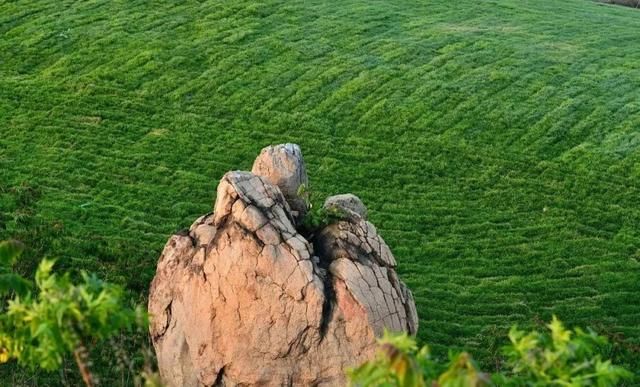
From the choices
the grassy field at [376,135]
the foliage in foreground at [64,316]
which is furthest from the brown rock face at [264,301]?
the foliage in foreground at [64,316]

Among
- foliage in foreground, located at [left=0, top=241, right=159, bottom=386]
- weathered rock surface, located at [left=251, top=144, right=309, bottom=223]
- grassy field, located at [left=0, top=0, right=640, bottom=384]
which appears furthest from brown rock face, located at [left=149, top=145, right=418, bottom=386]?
foliage in foreground, located at [left=0, top=241, right=159, bottom=386]

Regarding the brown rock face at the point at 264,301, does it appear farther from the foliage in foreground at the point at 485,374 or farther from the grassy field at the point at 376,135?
the foliage in foreground at the point at 485,374

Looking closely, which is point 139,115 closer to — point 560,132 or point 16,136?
point 16,136

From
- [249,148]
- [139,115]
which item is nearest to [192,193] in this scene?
[249,148]

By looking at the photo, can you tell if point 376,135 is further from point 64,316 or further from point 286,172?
point 64,316

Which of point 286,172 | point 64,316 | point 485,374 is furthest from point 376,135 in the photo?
point 485,374

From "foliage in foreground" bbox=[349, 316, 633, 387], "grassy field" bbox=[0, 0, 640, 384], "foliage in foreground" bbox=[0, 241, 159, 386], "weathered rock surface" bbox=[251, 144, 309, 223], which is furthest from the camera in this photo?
"grassy field" bbox=[0, 0, 640, 384]

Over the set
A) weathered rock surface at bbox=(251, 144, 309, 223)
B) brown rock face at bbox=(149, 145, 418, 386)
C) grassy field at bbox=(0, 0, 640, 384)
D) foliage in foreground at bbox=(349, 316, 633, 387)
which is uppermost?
foliage in foreground at bbox=(349, 316, 633, 387)

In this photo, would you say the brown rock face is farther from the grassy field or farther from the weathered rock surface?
the grassy field
